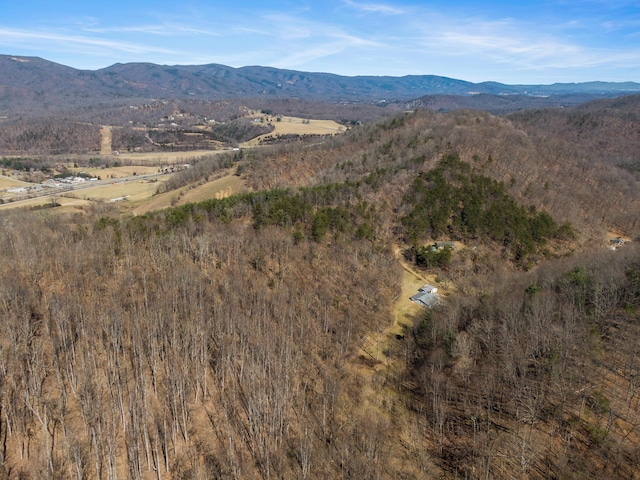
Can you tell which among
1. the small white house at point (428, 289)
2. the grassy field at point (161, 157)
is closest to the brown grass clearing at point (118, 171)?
the grassy field at point (161, 157)

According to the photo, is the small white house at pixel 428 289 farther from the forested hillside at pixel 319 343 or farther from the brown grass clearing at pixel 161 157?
the brown grass clearing at pixel 161 157

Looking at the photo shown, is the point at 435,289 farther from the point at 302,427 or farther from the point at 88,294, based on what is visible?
the point at 88,294

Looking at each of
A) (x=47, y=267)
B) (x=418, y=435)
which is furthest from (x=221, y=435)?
(x=47, y=267)

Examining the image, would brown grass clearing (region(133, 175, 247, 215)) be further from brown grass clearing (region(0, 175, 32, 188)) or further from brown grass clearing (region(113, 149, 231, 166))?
brown grass clearing (region(113, 149, 231, 166))

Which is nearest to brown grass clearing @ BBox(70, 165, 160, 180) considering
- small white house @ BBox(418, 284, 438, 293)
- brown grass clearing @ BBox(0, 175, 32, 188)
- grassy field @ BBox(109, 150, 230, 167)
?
grassy field @ BBox(109, 150, 230, 167)

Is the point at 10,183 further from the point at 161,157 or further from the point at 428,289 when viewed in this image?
the point at 428,289

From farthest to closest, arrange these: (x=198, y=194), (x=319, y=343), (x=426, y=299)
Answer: (x=198, y=194)
(x=426, y=299)
(x=319, y=343)

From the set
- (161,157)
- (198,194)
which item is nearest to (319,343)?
(198,194)

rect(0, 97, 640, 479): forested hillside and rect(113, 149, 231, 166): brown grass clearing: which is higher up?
rect(113, 149, 231, 166): brown grass clearing
